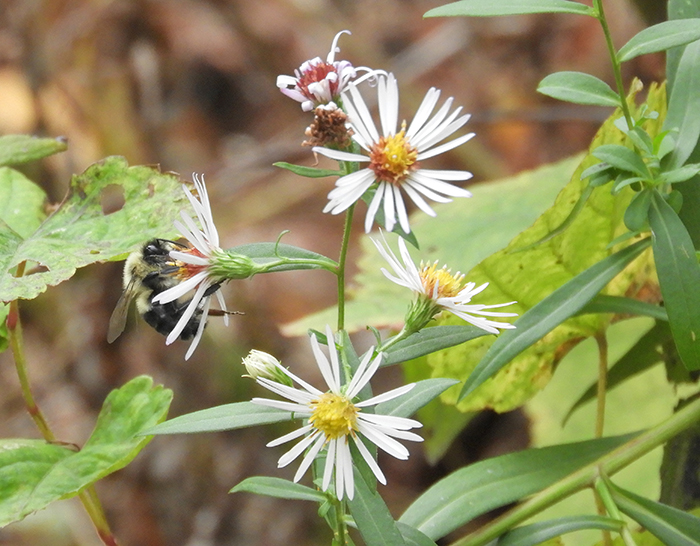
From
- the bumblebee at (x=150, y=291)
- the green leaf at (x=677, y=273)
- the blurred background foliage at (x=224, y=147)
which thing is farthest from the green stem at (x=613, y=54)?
the blurred background foliage at (x=224, y=147)

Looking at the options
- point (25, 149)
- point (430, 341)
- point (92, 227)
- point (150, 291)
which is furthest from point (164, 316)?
point (430, 341)

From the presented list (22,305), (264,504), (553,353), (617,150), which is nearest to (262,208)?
(22,305)

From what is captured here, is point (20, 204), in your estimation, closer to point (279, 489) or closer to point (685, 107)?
point (279, 489)

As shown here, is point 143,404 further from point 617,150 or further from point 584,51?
point 584,51

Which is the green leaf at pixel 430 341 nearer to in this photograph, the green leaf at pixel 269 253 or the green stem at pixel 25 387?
the green leaf at pixel 269 253

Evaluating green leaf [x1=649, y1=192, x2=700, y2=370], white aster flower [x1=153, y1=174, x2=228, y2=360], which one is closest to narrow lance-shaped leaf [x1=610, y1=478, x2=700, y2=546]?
green leaf [x1=649, y1=192, x2=700, y2=370]

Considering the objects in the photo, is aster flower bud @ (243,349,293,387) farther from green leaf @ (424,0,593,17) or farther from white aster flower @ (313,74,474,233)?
green leaf @ (424,0,593,17)

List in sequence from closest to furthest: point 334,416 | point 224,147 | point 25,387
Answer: point 334,416
point 25,387
point 224,147
